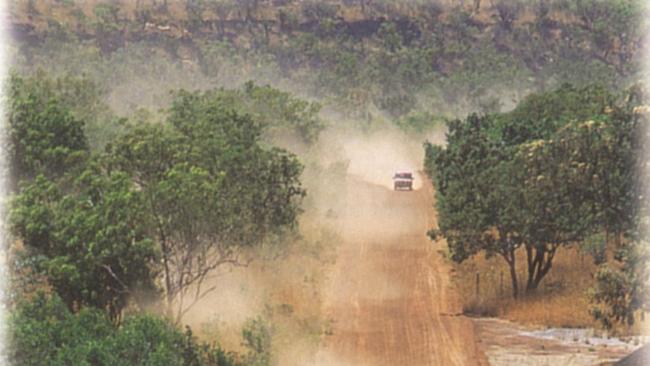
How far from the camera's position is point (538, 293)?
3950cm

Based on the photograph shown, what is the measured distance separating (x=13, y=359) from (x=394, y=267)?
27.6 metres

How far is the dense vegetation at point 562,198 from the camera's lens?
27484 mm

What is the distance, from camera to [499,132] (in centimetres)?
5675

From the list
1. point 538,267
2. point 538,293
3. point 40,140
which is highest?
point 40,140

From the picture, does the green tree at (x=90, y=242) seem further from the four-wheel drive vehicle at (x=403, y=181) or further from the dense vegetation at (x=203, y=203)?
the four-wheel drive vehicle at (x=403, y=181)

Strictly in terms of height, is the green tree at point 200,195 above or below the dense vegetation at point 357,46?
below

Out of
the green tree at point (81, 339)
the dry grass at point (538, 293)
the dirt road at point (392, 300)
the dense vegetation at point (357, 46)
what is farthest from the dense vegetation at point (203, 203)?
the dense vegetation at point (357, 46)

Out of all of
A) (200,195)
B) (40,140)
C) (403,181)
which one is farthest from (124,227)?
(403,181)

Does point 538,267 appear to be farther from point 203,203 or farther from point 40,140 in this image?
point 40,140

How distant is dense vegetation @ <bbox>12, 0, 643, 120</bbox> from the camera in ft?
335

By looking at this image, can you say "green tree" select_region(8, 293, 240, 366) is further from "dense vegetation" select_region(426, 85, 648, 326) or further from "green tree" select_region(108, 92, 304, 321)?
"dense vegetation" select_region(426, 85, 648, 326)

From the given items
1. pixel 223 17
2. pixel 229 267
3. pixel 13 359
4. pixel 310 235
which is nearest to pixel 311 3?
pixel 223 17

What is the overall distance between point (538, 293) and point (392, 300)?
205 inches

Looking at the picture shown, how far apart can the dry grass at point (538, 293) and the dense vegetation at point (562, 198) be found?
0.63m
